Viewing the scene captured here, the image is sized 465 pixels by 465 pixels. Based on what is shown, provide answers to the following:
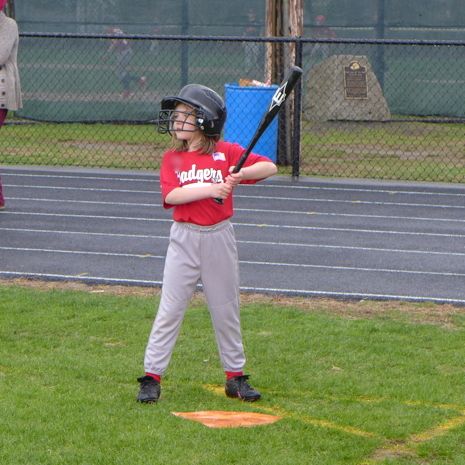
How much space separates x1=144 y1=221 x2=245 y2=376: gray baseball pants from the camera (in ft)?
20.4

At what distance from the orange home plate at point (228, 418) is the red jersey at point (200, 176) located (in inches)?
37.5

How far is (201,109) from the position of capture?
6121 mm

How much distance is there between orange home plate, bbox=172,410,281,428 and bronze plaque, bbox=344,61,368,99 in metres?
16.4

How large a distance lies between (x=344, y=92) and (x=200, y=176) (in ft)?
53.2

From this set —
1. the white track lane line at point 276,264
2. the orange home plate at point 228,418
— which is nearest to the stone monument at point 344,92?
the white track lane line at point 276,264

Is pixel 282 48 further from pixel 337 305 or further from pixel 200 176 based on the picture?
pixel 200 176

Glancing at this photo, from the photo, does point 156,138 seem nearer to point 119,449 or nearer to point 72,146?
point 72,146

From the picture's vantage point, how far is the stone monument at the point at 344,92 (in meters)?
21.8

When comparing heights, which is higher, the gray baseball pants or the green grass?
the gray baseball pants

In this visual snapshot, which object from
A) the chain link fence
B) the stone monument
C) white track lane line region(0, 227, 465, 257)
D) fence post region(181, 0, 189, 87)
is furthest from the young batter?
fence post region(181, 0, 189, 87)

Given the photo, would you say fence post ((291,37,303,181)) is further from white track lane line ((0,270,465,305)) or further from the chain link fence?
white track lane line ((0,270,465,305))

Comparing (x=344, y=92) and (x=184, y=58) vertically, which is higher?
(x=184, y=58)

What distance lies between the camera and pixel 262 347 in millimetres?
7418

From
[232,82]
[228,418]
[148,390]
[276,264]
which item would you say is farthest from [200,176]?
[232,82]
